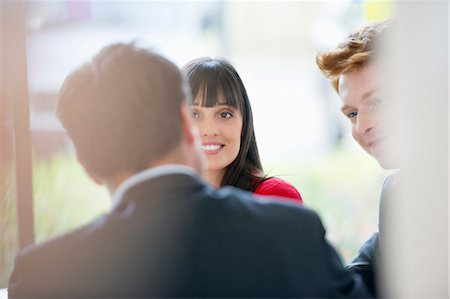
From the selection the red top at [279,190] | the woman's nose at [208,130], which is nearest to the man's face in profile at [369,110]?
the red top at [279,190]

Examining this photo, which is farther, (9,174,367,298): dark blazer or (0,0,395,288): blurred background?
(0,0,395,288): blurred background

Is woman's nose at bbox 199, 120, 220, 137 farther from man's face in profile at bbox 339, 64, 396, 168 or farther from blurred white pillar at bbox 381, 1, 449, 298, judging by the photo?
blurred white pillar at bbox 381, 1, 449, 298

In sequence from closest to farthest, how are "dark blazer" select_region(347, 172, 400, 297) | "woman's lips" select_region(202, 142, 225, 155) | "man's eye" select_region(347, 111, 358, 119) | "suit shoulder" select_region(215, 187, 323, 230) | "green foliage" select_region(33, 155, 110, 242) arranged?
"suit shoulder" select_region(215, 187, 323, 230), "dark blazer" select_region(347, 172, 400, 297), "man's eye" select_region(347, 111, 358, 119), "woman's lips" select_region(202, 142, 225, 155), "green foliage" select_region(33, 155, 110, 242)

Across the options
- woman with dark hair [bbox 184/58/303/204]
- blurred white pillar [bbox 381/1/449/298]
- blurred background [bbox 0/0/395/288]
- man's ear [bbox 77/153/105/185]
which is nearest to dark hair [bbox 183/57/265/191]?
woman with dark hair [bbox 184/58/303/204]

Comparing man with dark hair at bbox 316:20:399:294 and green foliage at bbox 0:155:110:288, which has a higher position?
man with dark hair at bbox 316:20:399:294

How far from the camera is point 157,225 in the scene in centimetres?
97

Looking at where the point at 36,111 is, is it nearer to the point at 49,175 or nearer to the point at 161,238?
the point at 49,175

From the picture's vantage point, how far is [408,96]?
902mm

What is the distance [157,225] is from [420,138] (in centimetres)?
38

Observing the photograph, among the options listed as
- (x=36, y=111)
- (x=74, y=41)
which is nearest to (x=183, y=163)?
(x=36, y=111)

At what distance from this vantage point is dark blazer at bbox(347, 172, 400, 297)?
150 centimetres

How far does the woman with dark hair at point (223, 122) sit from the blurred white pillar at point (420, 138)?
77cm

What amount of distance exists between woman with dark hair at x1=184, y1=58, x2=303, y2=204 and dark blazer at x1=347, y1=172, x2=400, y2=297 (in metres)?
0.22

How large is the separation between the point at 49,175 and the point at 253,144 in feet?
1.93
